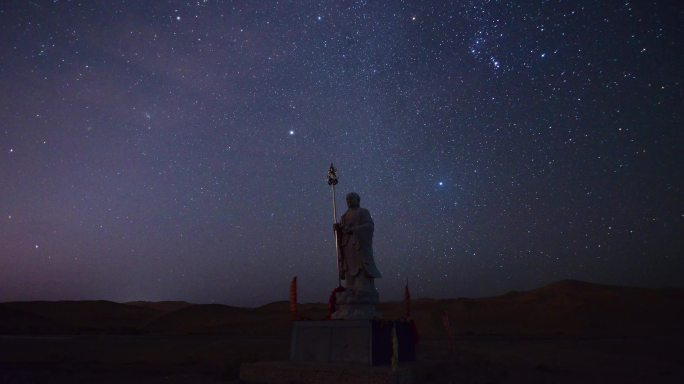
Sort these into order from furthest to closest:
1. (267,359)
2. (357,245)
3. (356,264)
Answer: (267,359) → (357,245) → (356,264)

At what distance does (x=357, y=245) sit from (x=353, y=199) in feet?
4.19

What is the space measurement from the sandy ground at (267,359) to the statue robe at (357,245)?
9.76 feet

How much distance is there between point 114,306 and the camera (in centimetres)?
6022

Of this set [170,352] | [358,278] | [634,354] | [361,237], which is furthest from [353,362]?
[634,354]

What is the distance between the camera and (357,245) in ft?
41.8

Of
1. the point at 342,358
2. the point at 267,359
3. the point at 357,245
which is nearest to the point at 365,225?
the point at 357,245

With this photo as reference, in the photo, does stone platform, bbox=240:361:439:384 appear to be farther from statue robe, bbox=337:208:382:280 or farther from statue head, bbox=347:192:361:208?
statue head, bbox=347:192:361:208

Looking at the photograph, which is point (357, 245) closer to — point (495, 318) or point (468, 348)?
point (468, 348)

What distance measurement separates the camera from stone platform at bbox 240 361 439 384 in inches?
Answer: 376

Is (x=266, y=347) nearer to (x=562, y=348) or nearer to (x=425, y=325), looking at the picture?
(x=562, y=348)

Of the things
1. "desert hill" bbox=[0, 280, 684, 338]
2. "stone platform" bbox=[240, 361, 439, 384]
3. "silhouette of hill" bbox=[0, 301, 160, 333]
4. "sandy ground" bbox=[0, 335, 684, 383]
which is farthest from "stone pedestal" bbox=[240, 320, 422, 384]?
"silhouette of hill" bbox=[0, 301, 160, 333]

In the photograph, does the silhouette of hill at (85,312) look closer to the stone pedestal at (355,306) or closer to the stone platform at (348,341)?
the stone platform at (348,341)

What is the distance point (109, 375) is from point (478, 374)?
9.26 m

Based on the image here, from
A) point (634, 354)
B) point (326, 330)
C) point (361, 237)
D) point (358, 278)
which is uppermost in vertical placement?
point (361, 237)
